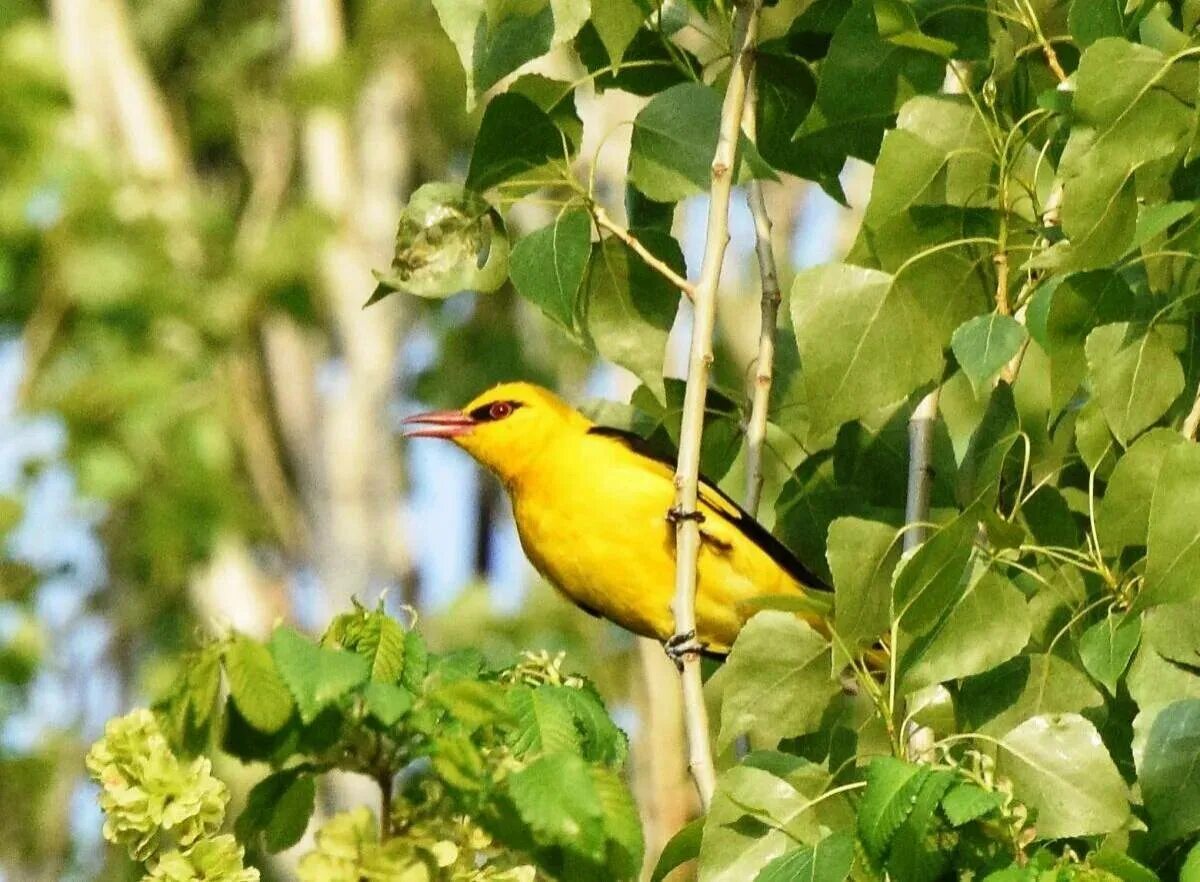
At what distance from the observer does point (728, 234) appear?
9.49 ft

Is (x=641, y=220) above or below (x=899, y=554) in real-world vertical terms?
above

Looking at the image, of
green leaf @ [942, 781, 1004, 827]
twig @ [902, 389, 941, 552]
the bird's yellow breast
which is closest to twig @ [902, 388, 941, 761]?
twig @ [902, 389, 941, 552]

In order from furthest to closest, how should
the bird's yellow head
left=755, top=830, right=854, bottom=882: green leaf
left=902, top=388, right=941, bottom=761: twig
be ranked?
1. the bird's yellow head
2. left=902, top=388, right=941, bottom=761: twig
3. left=755, top=830, right=854, bottom=882: green leaf

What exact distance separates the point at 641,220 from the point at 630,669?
28.0ft

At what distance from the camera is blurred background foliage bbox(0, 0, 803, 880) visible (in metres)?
11.9

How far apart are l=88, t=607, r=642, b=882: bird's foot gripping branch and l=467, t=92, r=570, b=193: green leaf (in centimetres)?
97

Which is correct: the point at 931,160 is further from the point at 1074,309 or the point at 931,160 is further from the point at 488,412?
the point at 488,412

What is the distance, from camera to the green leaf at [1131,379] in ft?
8.61

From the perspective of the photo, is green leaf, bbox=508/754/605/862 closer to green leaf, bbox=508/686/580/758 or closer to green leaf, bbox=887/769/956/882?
green leaf, bbox=508/686/580/758

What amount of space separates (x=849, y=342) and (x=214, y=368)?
10.8 m

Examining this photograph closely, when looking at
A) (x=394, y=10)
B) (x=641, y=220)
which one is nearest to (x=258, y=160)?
(x=394, y=10)

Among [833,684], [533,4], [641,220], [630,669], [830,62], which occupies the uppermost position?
[533,4]

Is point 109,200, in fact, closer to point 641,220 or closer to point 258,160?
point 258,160

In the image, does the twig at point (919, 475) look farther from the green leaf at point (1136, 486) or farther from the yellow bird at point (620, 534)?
the yellow bird at point (620, 534)
